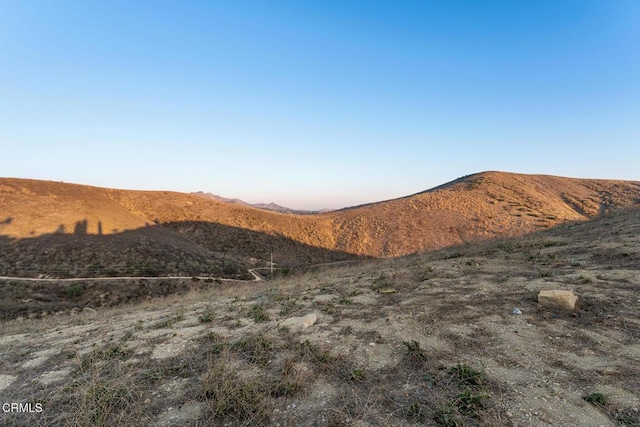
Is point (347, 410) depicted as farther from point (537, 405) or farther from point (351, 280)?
point (351, 280)

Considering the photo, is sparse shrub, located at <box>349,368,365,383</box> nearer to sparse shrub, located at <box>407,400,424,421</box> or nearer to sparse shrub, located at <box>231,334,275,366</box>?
sparse shrub, located at <box>407,400,424,421</box>

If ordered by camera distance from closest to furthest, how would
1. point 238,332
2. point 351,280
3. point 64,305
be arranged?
1. point 238,332
2. point 351,280
3. point 64,305

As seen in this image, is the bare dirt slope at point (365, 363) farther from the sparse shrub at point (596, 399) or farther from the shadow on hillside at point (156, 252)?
the shadow on hillside at point (156, 252)

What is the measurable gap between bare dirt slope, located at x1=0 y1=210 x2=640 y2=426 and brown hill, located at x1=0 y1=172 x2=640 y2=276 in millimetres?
30445

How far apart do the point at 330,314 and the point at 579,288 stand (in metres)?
6.21

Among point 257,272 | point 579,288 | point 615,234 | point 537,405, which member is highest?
point 615,234

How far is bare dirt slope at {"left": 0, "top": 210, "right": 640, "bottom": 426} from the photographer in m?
3.56

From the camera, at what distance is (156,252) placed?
32.0 meters

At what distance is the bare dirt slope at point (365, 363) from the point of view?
356cm

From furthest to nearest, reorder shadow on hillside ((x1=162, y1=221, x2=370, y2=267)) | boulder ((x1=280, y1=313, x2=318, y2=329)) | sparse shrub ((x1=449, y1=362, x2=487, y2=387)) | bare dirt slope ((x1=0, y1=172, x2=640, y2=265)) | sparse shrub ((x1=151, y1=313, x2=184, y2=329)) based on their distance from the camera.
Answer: shadow on hillside ((x1=162, y1=221, x2=370, y2=267)) < bare dirt slope ((x1=0, y1=172, x2=640, y2=265)) < sparse shrub ((x1=151, y1=313, x2=184, y2=329)) < boulder ((x1=280, y1=313, x2=318, y2=329)) < sparse shrub ((x1=449, y1=362, x2=487, y2=387))

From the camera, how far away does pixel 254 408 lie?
367 centimetres

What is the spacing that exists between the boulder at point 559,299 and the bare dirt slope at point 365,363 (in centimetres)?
21

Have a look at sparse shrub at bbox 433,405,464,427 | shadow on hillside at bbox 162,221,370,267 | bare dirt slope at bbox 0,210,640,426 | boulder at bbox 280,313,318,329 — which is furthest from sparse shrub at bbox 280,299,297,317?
shadow on hillside at bbox 162,221,370,267

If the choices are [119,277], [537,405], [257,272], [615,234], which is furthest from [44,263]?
[615,234]
